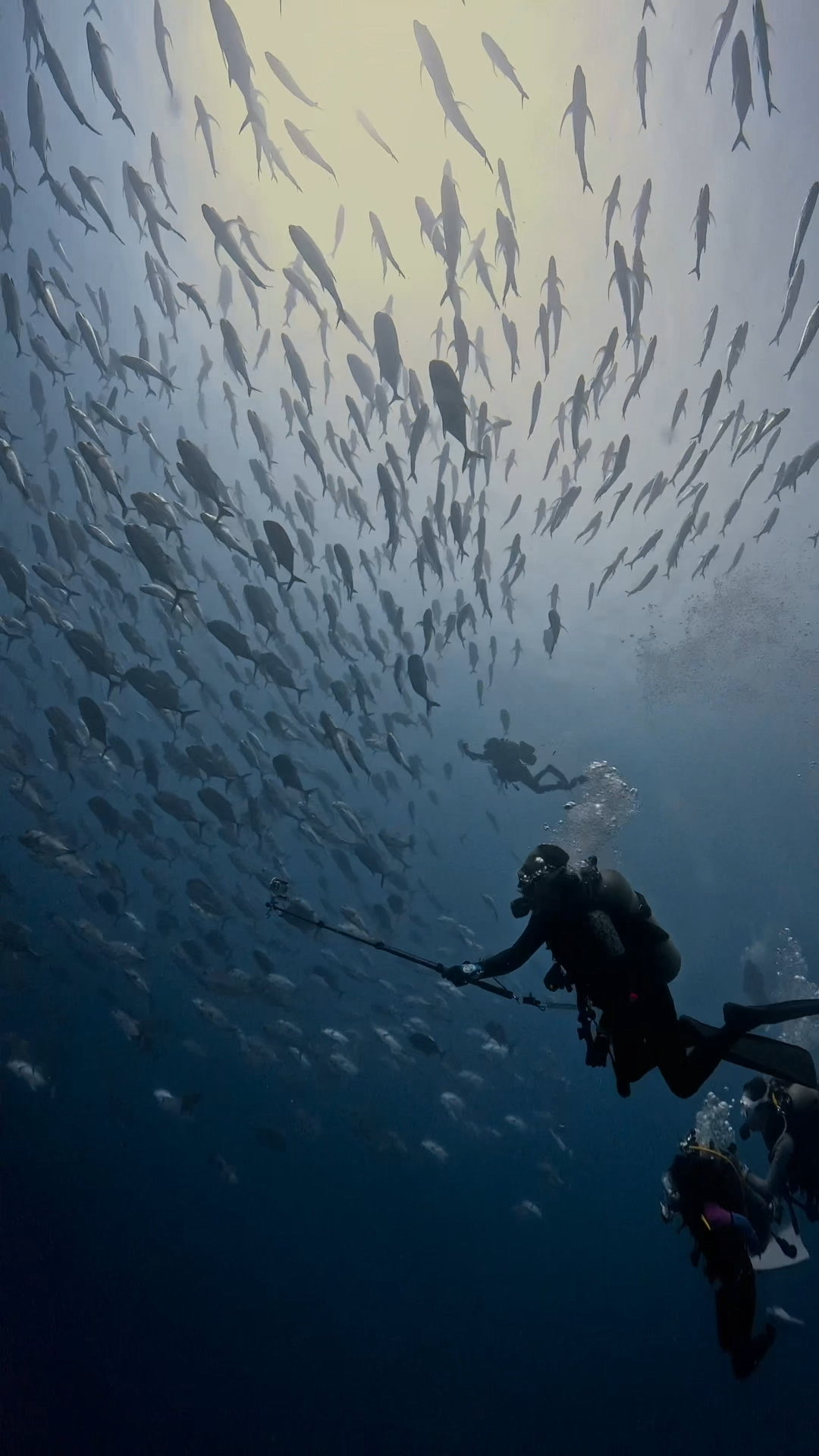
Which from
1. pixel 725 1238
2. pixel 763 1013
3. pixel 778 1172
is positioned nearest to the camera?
pixel 763 1013

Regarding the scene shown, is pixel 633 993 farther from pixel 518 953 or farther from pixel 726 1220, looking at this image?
pixel 726 1220

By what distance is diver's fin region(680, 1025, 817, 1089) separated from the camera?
130 inches

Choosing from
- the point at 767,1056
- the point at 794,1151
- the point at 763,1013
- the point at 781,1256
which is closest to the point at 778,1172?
the point at 794,1151

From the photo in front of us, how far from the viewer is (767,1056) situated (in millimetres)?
3395

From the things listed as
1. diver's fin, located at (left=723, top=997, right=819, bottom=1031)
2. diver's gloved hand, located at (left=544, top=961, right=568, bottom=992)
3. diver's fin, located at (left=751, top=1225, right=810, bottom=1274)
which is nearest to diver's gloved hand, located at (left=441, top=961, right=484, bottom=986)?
diver's gloved hand, located at (left=544, top=961, right=568, bottom=992)

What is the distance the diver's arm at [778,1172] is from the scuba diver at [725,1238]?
123cm

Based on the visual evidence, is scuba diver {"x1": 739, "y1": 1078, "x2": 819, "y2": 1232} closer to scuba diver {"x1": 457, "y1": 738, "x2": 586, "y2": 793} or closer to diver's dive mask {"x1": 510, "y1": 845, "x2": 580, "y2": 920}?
diver's dive mask {"x1": 510, "y1": 845, "x2": 580, "y2": 920}

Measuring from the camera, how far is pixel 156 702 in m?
9.64

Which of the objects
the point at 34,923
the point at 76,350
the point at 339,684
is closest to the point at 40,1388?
the point at 339,684

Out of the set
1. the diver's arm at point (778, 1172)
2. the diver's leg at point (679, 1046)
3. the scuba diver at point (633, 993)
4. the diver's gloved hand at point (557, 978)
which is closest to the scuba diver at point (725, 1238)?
the scuba diver at point (633, 993)

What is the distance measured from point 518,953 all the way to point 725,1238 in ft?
6.60

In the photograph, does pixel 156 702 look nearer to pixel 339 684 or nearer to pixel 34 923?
pixel 339 684

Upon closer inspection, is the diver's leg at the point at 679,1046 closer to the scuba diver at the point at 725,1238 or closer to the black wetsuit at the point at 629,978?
the black wetsuit at the point at 629,978

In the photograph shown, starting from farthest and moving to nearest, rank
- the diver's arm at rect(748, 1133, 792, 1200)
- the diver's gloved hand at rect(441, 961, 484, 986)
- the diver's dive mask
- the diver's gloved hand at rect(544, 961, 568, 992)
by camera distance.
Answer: the diver's arm at rect(748, 1133, 792, 1200) < the diver's gloved hand at rect(441, 961, 484, 986) < the diver's gloved hand at rect(544, 961, 568, 992) < the diver's dive mask
